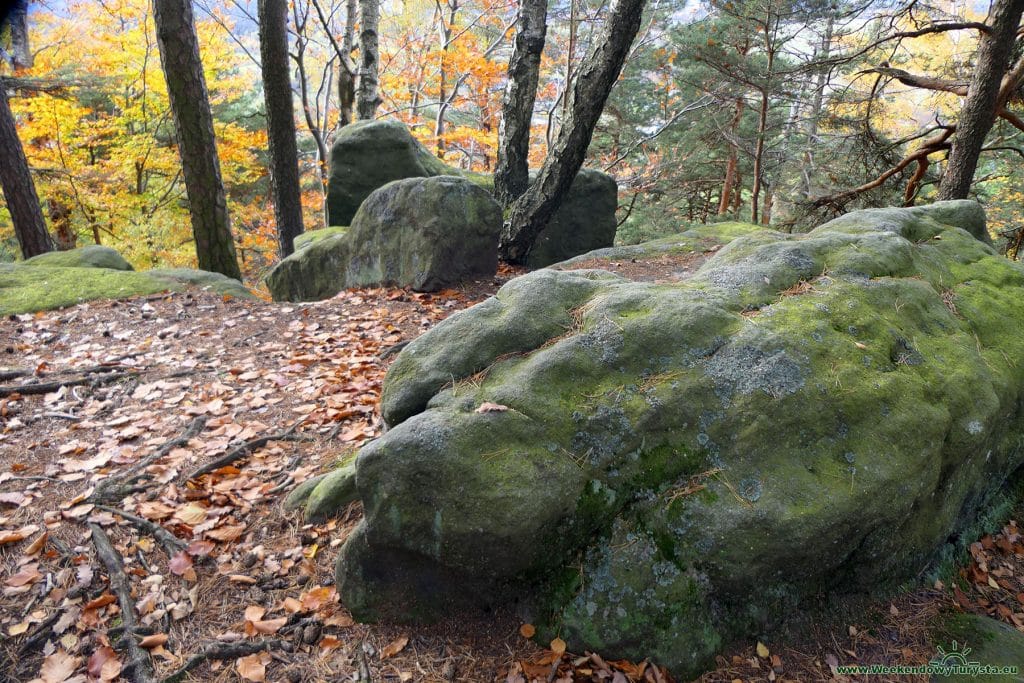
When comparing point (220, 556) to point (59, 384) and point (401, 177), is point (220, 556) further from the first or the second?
point (401, 177)

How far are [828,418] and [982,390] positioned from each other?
1.20 metres

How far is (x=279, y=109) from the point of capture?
892cm

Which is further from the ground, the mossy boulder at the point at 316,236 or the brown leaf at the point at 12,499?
the mossy boulder at the point at 316,236

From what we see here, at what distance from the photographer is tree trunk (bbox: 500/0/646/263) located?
6.73 meters

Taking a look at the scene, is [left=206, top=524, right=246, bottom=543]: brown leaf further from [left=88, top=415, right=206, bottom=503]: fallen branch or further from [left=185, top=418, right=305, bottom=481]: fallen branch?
[left=88, top=415, right=206, bottom=503]: fallen branch

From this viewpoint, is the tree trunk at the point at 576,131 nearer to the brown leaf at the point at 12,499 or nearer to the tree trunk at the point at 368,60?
the tree trunk at the point at 368,60

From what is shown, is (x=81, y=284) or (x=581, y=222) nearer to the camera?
(x=81, y=284)

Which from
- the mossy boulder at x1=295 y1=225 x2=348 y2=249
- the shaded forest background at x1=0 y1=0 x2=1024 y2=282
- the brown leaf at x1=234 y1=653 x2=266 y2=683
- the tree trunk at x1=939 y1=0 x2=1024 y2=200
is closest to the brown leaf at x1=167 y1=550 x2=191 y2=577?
the brown leaf at x1=234 y1=653 x2=266 y2=683

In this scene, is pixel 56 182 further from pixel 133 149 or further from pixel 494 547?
pixel 494 547

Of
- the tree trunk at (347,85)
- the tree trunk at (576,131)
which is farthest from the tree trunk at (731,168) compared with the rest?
the tree trunk at (347,85)

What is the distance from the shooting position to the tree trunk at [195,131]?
7777mm

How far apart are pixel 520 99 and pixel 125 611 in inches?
287

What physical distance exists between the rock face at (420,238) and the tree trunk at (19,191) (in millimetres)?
6243

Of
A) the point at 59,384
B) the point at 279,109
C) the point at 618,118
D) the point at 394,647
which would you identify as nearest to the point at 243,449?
the point at 394,647
